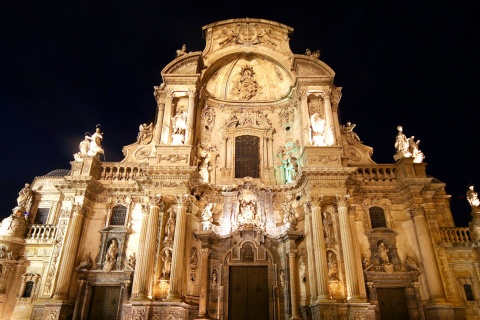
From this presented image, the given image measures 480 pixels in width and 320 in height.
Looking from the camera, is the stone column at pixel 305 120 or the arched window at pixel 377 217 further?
the stone column at pixel 305 120

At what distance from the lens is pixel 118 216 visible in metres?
19.5

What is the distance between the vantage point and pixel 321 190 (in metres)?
18.5

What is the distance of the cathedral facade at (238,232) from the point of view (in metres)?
17.0

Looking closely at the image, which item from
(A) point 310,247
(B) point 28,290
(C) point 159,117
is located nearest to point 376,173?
(A) point 310,247

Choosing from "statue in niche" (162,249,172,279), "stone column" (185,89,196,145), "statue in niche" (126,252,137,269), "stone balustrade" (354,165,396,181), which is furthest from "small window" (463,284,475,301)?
"statue in niche" (126,252,137,269)

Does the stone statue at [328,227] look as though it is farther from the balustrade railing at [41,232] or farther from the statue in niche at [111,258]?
the balustrade railing at [41,232]

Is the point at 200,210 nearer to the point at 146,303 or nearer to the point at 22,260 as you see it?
the point at 146,303

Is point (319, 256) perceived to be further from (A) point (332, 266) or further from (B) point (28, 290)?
(B) point (28, 290)

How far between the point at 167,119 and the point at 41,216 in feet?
30.3

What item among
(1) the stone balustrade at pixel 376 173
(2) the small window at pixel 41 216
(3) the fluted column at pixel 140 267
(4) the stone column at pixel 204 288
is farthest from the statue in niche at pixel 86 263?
(1) the stone balustrade at pixel 376 173

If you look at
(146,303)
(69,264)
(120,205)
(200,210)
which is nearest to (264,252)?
(200,210)

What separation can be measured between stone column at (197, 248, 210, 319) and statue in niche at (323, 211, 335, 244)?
→ 616 centimetres

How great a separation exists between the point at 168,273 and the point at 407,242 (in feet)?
40.6

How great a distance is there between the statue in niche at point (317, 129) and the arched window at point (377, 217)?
461cm
